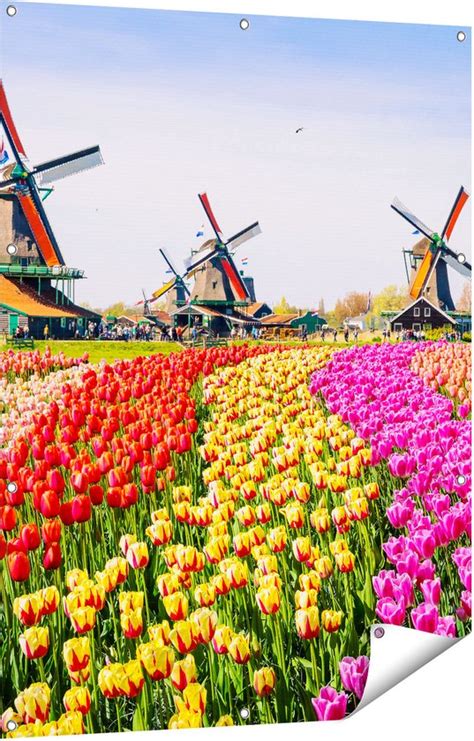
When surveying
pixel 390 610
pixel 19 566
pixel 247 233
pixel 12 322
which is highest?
pixel 247 233

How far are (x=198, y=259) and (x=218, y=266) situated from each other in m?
0.09

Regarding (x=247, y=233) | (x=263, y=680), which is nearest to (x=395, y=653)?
(x=263, y=680)

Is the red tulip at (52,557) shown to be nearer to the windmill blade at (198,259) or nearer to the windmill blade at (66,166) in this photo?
the windmill blade at (198,259)

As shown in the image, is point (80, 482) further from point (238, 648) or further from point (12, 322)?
point (238, 648)

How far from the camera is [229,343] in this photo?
375cm

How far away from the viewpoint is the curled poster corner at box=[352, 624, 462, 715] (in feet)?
10.1

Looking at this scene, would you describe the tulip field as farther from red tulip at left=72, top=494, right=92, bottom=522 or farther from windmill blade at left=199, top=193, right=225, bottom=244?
windmill blade at left=199, top=193, right=225, bottom=244

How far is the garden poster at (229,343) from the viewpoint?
8.98 ft

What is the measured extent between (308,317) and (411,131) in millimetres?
948

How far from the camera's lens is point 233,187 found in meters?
3.38

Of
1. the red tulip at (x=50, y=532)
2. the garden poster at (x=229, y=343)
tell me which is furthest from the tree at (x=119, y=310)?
the red tulip at (x=50, y=532)

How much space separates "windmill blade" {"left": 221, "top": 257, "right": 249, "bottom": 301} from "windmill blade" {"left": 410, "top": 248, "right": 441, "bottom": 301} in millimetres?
751

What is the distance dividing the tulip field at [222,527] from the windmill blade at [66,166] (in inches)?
29.8

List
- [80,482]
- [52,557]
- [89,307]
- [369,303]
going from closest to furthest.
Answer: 1. [52,557]
2. [80,482]
3. [89,307]
4. [369,303]
